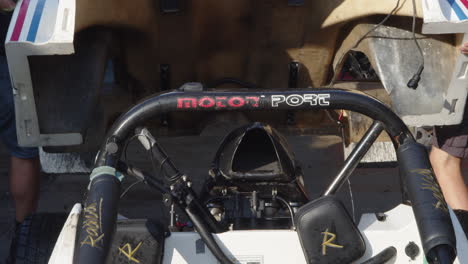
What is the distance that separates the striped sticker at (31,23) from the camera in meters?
2.93

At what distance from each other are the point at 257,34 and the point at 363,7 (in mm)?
572

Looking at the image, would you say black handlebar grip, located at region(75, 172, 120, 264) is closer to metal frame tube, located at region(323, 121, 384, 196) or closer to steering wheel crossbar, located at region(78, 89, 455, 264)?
steering wheel crossbar, located at region(78, 89, 455, 264)

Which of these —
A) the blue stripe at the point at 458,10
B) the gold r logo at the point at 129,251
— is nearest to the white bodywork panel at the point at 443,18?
the blue stripe at the point at 458,10

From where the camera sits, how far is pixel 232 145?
254cm

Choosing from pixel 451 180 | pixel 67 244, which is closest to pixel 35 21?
pixel 67 244

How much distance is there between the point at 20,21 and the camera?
302cm

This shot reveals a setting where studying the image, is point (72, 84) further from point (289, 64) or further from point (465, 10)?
point (465, 10)

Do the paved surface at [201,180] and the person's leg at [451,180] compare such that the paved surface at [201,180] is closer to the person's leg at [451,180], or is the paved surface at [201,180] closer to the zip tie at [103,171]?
the person's leg at [451,180]

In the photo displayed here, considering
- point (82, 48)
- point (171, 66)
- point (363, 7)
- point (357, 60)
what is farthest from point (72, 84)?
point (357, 60)

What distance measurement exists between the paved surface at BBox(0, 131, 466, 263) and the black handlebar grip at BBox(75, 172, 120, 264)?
207 cm

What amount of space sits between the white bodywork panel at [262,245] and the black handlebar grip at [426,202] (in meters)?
0.32

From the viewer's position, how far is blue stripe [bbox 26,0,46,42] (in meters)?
2.92

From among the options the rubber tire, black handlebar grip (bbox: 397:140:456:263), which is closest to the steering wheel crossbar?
black handlebar grip (bbox: 397:140:456:263)

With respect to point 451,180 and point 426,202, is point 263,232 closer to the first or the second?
point 426,202
